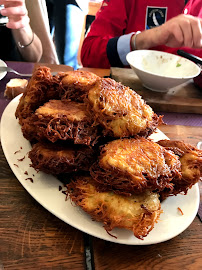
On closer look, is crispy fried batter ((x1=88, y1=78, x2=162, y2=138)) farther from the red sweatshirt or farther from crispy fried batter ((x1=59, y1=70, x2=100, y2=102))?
the red sweatshirt

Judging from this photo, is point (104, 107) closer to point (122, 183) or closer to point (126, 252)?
point (122, 183)

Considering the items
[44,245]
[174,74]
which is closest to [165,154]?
[44,245]

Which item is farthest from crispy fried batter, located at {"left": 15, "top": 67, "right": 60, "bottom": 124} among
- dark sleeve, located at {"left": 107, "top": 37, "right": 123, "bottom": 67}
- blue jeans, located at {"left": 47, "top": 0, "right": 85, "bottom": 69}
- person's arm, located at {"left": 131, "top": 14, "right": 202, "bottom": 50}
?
blue jeans, located at {"left": 47, "top": 0, "right": 85, "bottom": 69}

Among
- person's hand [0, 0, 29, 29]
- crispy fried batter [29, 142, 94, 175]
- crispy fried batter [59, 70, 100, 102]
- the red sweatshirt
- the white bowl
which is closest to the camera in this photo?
crispy fried batter [29, 142, 94, 175]

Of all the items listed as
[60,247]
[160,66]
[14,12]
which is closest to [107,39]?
[160,66]

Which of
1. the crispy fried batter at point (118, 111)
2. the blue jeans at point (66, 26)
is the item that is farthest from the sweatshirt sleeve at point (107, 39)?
the crispy fried batter at point (118, 111)

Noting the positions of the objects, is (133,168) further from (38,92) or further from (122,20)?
(122,20)

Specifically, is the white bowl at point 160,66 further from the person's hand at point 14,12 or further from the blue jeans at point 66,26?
the blue jeans at point 66,26
